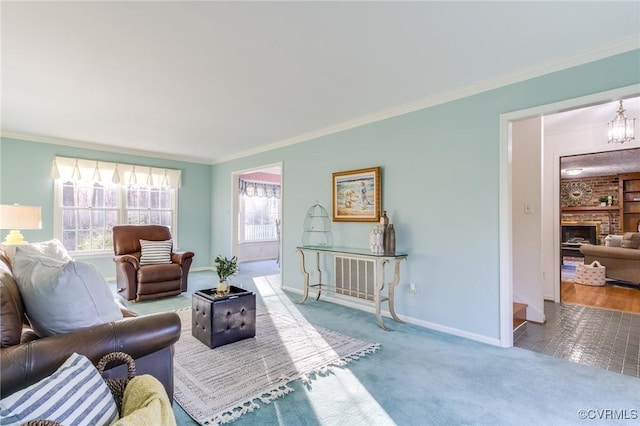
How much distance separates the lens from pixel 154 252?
190 inches

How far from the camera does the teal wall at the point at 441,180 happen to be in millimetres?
2869

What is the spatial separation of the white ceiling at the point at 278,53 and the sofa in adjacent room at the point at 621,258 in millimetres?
4697

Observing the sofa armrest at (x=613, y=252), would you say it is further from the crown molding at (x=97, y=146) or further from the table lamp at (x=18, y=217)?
the table lamp at (x=18, y=217)

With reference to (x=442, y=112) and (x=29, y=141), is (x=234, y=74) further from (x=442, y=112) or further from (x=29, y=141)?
(x=29, y=141)

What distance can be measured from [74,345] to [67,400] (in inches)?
24.6

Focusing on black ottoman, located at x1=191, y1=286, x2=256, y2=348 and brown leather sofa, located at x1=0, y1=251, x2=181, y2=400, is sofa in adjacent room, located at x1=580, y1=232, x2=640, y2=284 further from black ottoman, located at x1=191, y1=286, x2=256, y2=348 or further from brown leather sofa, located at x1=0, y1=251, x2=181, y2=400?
brown leather sofa, located at x1=0, y1=251, x2=181, y2=400

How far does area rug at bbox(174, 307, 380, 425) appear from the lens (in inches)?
78.8

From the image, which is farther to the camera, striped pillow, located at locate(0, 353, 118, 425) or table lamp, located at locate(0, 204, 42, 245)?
table lamp, located at locate(0, 204, 42, 245)

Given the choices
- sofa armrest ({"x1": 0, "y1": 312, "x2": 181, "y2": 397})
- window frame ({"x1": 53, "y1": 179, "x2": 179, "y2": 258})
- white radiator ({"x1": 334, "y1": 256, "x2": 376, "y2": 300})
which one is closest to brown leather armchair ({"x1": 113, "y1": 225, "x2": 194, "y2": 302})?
window frame ({"x1": 53, "y1": 179, "x2": 179, "y2": 258})

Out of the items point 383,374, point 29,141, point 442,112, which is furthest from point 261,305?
Answer: point 29,141

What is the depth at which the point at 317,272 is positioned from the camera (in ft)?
15.4

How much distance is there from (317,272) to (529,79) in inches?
133

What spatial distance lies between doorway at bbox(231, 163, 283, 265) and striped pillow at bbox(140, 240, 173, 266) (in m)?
3.31

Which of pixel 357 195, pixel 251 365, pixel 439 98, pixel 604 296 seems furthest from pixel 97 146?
pixel 604 296
